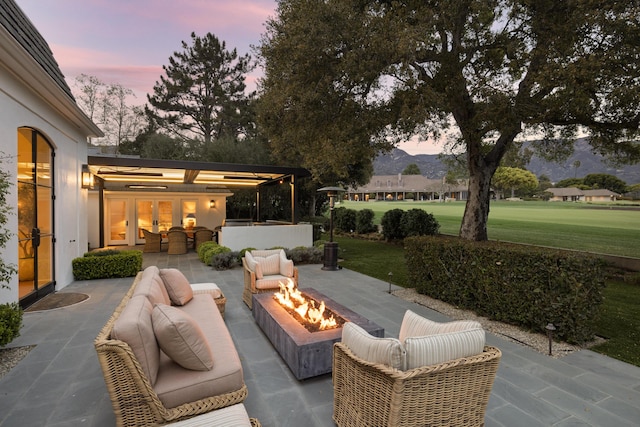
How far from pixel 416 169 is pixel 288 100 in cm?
5692

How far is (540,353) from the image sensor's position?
12.4 ft

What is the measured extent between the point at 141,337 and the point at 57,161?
6.41 metres

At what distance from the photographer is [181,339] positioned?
2213mm

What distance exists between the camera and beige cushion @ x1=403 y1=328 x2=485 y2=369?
2.08 m

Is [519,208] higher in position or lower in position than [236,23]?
lower

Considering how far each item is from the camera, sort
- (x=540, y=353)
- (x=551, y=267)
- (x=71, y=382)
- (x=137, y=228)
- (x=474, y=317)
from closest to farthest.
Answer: (x=71, y=382), (x=540, y=353), (x=551, y=267), (x=474, y=317), (x=137, y=228)

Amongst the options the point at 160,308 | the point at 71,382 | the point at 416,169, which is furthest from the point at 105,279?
the point at 416,169

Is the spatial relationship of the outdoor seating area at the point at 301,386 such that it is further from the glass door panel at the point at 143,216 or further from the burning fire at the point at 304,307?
the glass door panel at the point at 143,216

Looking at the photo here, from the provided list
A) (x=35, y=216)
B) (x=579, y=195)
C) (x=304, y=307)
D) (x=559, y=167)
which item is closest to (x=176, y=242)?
(x=35, y=216)

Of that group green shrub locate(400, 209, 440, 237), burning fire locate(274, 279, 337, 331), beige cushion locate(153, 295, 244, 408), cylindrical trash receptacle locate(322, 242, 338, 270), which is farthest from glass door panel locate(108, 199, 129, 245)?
beige cushion locate(153, 295, 244, 408)

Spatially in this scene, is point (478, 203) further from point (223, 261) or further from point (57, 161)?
point (57, 161)

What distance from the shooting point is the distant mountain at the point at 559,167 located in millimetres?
10977

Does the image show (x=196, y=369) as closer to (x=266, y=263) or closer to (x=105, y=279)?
(x=266, y=263)

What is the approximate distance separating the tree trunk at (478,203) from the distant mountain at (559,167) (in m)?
2.44
